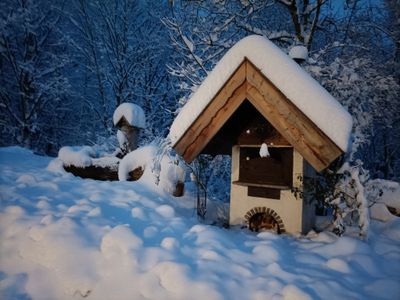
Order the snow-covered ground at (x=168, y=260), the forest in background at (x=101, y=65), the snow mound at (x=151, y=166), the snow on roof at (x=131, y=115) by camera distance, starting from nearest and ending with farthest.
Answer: the snow-covered ground at (x=168, y=260) → the snow mound at (x=151, y=166) → the snow on roof at (x=131, y=115) → the forest in background at (x=101, y=65)

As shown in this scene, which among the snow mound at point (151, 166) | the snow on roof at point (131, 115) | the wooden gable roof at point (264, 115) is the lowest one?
the snow mound at point (151, 166)

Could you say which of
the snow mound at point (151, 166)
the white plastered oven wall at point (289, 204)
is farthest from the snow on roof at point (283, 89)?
the snow mound at point (151, 166)

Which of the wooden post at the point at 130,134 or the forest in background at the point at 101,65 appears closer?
the wooden post at the point at 130,134

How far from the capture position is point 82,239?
259 cm

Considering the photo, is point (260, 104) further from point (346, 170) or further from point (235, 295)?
point (235, 295)

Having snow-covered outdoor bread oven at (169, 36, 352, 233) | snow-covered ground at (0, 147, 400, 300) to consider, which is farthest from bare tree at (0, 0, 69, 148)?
snow-covered outdoor bread oven at (169, 36, 352, 233)

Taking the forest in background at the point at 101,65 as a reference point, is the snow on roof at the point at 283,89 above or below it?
below

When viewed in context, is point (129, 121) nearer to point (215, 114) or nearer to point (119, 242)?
point (215, 114)

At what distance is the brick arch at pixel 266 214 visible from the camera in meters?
3.25

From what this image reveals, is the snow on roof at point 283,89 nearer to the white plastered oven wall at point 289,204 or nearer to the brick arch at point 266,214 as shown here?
the white plastered oven wall at point 289,204

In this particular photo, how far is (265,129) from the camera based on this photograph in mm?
3359

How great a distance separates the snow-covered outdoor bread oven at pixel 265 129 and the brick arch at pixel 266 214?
1 centimetres

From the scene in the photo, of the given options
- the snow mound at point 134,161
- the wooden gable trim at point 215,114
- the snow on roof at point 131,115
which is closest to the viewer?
the wooden gable trim at point 215,114

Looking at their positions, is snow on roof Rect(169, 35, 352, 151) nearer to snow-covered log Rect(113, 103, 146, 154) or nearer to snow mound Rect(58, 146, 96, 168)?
snow-covered log Rect(113, 103, 146, 154)
